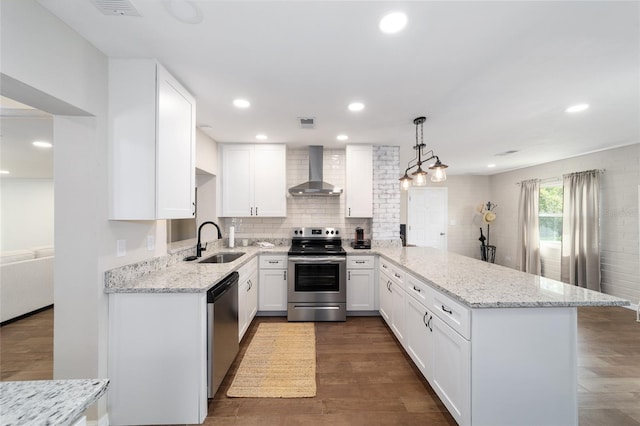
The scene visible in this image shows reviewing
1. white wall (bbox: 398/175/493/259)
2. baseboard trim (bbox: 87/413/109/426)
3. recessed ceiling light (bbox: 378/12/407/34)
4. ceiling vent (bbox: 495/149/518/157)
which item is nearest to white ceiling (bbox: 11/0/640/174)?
recessed ceiling light (bbox: 378/12/407/34)

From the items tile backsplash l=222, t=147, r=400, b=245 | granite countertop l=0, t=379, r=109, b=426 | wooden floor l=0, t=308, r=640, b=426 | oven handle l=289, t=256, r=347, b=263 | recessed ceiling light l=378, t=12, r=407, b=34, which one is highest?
recessed ceiling light l=378, t=12, r=407, b=34

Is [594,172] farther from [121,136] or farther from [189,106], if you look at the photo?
[121,136]

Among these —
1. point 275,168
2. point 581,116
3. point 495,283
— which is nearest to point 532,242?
point 581,116

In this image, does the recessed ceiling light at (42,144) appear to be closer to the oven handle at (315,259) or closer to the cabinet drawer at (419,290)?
the oven handle at (315,259)

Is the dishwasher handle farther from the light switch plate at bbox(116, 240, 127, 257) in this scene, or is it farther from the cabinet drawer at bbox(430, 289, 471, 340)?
the cabinet drawer at bbox(430, 289, 471, 340)

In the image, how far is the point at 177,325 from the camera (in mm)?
1720

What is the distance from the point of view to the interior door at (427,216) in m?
6.80

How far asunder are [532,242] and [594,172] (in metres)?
1.82

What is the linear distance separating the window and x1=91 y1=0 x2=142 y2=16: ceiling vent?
22.7 feet

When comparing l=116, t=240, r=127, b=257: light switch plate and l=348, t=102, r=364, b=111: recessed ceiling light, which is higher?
l=348, t=102, r=364, b=111: recessed ceiling light

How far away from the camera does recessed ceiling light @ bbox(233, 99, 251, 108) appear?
7.82 feet

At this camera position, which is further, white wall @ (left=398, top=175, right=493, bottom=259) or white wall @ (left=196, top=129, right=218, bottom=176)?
white wall @ (left=398, top=175, right=493, bottom=259)

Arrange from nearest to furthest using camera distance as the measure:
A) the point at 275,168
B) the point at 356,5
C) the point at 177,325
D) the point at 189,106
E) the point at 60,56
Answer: the point at 356,5 → the point at 60,56 → the point at 177,325 → the point at 189,106 → the point at 275,168

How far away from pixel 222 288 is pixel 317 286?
1.63 m
